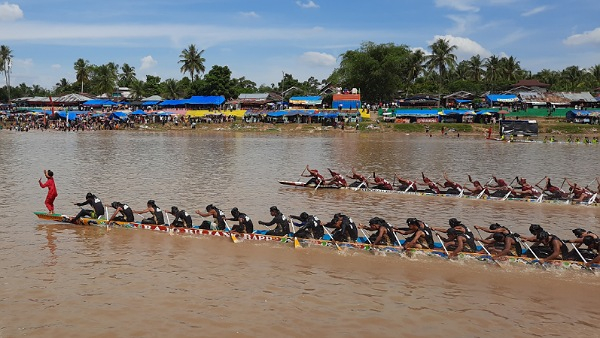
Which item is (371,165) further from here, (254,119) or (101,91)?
(101,91)

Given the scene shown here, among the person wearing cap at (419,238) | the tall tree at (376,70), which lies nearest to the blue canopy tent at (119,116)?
the tall tree at (376,70)

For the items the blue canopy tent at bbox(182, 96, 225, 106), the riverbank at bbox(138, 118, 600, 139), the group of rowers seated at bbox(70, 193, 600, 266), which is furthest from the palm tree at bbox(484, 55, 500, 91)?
the group of rowers seated at bbox(70, 193, 600, 266)

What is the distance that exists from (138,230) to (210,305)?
19.5ft

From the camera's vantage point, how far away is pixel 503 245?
1221cm

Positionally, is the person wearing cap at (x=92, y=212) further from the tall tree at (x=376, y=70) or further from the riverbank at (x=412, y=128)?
the tall tree at (x=376, y=70)

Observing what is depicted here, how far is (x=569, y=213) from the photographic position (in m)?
18.5

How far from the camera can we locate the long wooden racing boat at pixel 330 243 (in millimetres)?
11594

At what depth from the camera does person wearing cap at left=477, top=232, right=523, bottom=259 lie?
11.8 meters

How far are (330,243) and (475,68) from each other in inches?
3634

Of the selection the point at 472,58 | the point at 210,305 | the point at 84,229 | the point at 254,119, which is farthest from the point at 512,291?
the point at 472,58

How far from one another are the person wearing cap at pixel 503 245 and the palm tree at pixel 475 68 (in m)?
91.2

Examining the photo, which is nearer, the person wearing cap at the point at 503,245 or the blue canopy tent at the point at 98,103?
the person wearing cap at the point at 503,245

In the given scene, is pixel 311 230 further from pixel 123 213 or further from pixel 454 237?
pixel 123 213

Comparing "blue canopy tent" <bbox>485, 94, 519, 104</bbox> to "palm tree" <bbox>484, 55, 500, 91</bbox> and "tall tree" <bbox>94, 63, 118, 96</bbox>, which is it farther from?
"tall tree" <bbox>94, 63, 118, 96</bbox>
